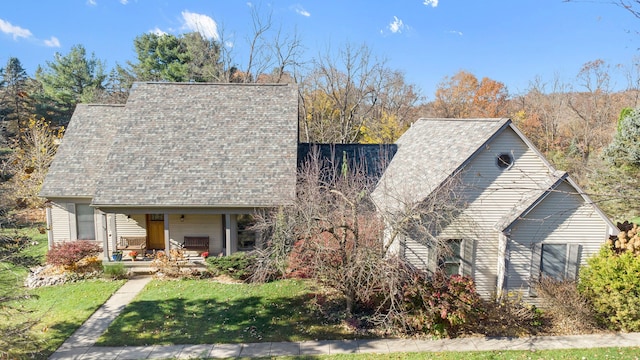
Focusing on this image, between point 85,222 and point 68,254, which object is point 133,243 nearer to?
point 68,254

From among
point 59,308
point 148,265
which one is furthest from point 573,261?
point 59,308

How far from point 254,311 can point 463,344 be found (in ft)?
22.3

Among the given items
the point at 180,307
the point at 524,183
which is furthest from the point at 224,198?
the point at 524,183

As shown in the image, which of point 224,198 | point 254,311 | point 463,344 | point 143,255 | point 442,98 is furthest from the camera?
point 442,98

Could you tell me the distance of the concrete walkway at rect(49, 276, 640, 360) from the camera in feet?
32.7

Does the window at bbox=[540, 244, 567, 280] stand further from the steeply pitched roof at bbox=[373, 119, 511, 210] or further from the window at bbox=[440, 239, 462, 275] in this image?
the steeply pitched roof at bbox=[373, 119, 511, 210]

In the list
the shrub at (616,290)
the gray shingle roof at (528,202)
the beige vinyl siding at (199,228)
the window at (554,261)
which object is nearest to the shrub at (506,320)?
the window at (554,261)

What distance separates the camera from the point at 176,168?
1716 cm

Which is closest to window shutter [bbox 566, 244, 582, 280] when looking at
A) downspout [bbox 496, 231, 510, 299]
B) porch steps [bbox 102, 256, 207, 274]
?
downspout [bbox 496, 231, 510, 299]

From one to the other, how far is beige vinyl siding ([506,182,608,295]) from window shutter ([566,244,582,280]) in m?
0.14

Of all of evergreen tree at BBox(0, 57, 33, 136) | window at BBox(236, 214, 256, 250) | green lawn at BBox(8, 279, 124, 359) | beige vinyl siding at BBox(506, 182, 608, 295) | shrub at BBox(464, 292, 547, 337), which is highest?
evergreen tree at BBox(0, 57, 33, 136)

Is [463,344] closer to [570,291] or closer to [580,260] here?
[570,291]

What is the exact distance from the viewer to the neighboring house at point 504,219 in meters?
12.6

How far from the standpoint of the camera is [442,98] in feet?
153
